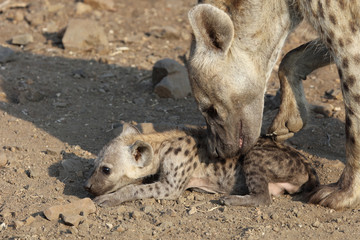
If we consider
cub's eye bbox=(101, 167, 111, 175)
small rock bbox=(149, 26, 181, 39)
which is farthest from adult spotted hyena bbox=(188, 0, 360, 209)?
small rock bbox=(149, 26, 181, 39)

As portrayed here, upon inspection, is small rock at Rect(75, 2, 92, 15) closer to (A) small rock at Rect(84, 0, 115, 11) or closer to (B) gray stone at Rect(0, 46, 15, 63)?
(A) small rock at Rect(84, 0, 115, 11)

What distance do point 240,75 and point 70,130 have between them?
2310mm

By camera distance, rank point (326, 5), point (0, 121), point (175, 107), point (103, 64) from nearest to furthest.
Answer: point (326, 5) < point (0, 121) < point (175, 107) < point (103, 64)

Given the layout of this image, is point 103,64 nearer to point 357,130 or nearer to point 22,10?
point 22,10

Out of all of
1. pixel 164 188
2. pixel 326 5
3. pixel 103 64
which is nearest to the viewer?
pixel 326 5

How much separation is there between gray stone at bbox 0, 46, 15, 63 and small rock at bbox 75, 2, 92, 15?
1970 millimetres

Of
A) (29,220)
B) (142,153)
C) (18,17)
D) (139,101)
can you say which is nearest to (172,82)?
(139,101)

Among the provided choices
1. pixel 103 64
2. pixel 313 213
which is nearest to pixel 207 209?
pixel 313 213

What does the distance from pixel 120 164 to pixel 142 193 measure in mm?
357

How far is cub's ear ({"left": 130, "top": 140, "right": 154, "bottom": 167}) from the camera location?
5.65 metres

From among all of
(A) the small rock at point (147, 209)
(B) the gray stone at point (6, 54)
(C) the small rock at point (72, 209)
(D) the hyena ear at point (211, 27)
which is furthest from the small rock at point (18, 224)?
(B) the gray stone at point (6, 54)

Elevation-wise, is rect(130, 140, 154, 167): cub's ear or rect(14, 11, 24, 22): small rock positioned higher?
rect(130, 140, 154, 167): cub's ear

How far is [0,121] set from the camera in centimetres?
684

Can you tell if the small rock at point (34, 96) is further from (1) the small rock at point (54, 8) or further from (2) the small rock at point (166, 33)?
(1) the small rock at point (54, 8)
